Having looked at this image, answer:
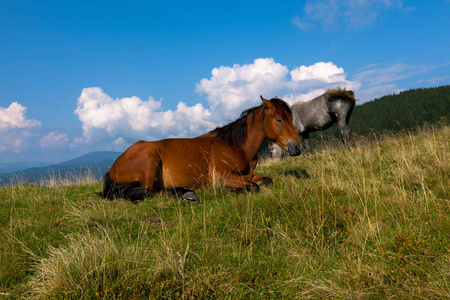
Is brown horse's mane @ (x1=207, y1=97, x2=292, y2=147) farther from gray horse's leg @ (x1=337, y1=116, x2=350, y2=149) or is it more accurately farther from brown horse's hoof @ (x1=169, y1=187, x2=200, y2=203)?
gray horse's leg @ (x1=337, y1=116, x2=350, y2=149)

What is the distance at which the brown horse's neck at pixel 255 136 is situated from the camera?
644cm

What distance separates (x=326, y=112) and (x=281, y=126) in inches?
331

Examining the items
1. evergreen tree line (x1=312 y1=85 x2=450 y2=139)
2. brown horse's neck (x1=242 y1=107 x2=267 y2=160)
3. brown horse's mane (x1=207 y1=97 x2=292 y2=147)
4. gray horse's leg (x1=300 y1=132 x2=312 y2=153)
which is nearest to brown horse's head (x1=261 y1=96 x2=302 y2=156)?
brown horse's neck (x1=242 y1=107 x2=267 y2=160)

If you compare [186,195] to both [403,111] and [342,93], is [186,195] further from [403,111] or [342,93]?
[403,111]

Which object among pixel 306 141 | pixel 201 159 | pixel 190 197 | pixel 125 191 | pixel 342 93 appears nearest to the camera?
pixel 190 197

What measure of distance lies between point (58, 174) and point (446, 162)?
40.1ft

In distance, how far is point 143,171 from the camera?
18.8ft

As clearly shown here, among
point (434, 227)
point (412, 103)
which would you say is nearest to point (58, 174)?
point (434, 227)

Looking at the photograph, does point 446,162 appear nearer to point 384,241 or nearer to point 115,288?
point 384,241

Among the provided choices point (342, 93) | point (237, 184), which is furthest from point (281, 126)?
point (342, 93)

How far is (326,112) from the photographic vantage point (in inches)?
531

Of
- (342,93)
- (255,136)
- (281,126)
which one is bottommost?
(255,136)

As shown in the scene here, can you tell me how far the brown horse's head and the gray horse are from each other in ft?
24.9

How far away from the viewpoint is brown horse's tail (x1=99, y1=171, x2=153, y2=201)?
223 inches
